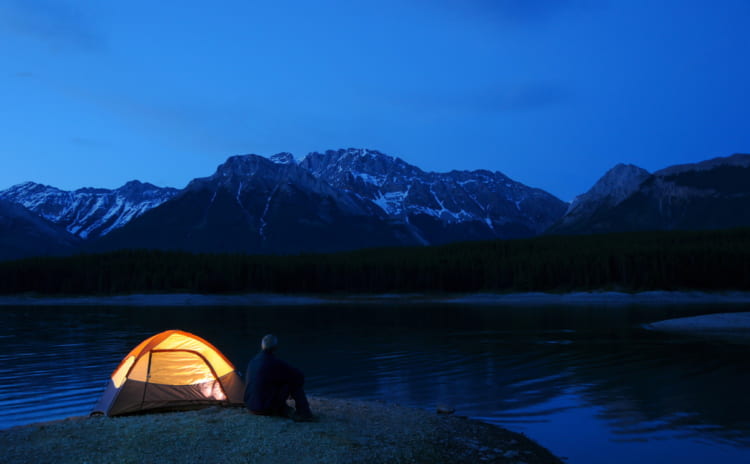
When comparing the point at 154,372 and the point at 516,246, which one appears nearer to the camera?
the point at 154,372

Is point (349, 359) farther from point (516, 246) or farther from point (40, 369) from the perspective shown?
point (516, 246)

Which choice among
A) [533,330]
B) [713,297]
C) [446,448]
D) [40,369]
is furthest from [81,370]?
[713,297]

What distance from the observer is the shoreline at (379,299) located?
113 m

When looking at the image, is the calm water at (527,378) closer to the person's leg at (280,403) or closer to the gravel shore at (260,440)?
the gravel shore at (260,440)

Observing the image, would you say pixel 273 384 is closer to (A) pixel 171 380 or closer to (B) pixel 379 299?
(A) pixel 171 380

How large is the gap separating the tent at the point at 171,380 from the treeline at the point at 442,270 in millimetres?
113000

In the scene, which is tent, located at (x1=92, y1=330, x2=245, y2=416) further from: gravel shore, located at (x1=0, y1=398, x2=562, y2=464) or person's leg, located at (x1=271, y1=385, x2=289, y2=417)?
person's leg, located at (x1=271, y1=385, x2=289, y2=417)

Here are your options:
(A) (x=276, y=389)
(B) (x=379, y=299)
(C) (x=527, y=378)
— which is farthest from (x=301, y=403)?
(B) (x=379, y=299)

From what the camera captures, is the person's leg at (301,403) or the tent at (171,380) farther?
the tent at (171,380)

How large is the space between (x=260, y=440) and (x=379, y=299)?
120 metres

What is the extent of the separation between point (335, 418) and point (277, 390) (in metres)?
1.78

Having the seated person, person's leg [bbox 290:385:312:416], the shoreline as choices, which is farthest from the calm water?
the shoreline

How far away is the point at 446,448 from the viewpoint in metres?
14.1

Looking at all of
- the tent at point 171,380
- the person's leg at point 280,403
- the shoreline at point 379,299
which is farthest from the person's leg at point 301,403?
the shoreline at point 379,299
